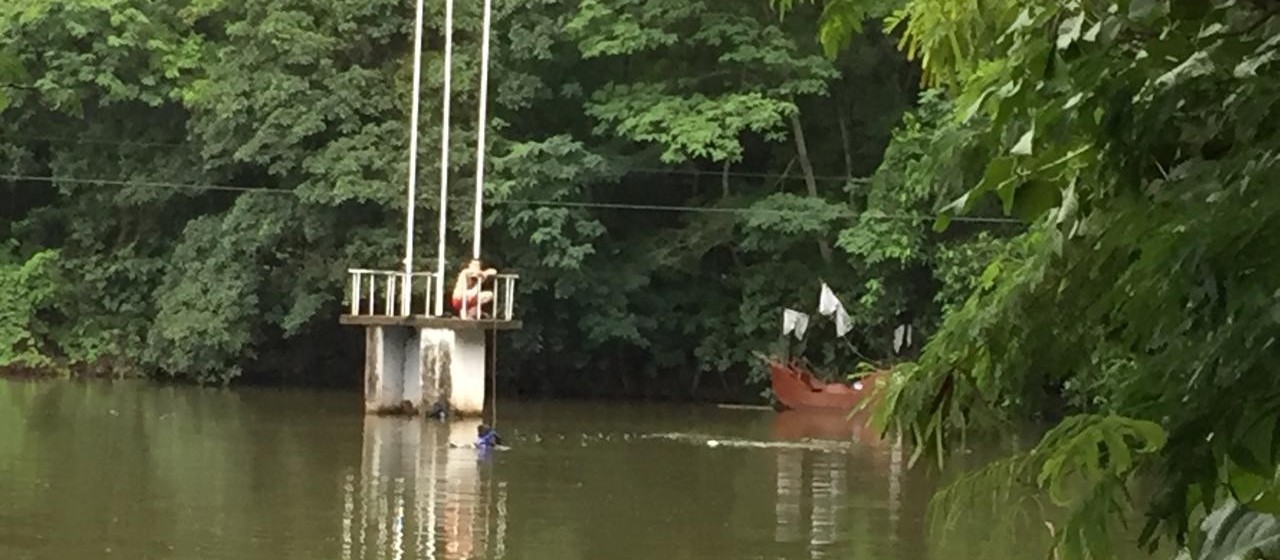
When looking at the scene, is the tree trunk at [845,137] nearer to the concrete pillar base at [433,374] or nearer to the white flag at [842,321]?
the white flag at [842,321]

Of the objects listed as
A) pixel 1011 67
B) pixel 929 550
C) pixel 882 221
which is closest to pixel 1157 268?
pixel 1011 67

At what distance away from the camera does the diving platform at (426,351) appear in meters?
24.3

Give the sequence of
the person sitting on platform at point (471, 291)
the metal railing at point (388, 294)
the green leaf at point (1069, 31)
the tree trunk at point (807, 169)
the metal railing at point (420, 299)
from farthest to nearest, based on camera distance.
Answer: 1. the tree trunk at point (807, 169)
2. the metal railing at point (388, 294)
3. the metal railing at point (420, 299)
4. the person sitting on platform at point (471, 291)
5. the green leaf at point (1069, 31)

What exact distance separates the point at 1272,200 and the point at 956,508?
22.8 inches

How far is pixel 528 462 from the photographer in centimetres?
1847

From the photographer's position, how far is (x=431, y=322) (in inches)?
957

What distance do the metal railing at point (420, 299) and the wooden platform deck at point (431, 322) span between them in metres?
0.16

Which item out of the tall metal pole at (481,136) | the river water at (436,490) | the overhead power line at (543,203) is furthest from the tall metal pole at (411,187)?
the overhead power line at (543,203)

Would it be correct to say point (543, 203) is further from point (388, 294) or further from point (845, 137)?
point (845, 137)

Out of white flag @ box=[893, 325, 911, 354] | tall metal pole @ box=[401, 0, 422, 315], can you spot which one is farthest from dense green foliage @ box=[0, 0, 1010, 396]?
tall metal pole @ box=[401, 0, 422, 315]

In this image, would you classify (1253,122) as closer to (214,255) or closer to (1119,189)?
(1119,189)

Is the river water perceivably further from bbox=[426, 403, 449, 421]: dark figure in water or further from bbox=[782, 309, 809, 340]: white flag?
bbox=[782, 309, 809, 340]: white flag

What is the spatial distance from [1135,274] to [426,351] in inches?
885

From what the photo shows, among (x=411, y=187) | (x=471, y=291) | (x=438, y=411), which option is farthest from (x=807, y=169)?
(x=438, y=411)
